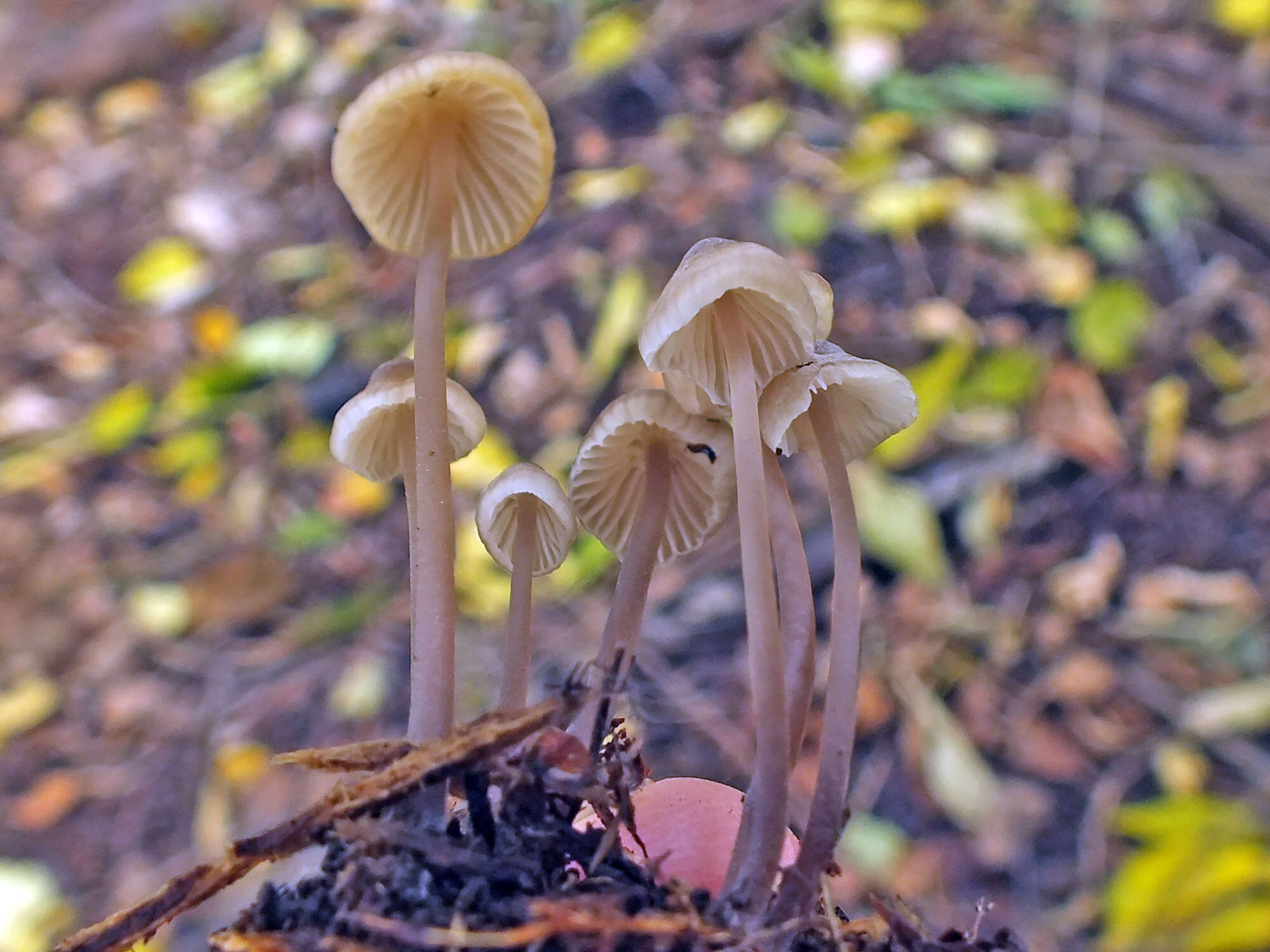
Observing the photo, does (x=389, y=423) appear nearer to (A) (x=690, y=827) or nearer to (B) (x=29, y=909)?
(A) (x=690, y=827)

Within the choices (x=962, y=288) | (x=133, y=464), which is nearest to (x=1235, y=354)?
(x=962, y=288)

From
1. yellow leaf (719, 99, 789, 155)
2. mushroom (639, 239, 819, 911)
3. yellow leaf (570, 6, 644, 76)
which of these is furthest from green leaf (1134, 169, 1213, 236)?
mushroom (639, 239, 819, 911)

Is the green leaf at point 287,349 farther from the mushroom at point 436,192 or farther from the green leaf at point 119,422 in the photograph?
the mushroom at point 436,192

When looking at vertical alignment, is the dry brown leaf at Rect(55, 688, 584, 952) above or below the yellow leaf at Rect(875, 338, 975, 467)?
below

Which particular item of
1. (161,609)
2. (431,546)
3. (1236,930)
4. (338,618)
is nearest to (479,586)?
(338,618)

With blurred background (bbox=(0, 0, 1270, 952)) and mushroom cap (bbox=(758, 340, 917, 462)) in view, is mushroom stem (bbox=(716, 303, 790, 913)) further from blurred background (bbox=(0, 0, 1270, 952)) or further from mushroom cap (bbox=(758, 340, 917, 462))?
blurred background (bbox=(0, 0, 1270, 952))

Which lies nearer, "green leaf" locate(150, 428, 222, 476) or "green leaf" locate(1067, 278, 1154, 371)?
"green leaf" locate(1067, 278, 1154, 371)

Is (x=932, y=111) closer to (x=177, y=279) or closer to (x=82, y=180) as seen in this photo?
(x=177, y=279)

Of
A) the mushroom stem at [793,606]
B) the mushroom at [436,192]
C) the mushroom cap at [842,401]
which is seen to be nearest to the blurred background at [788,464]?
the mushroom stem at [793,606]
